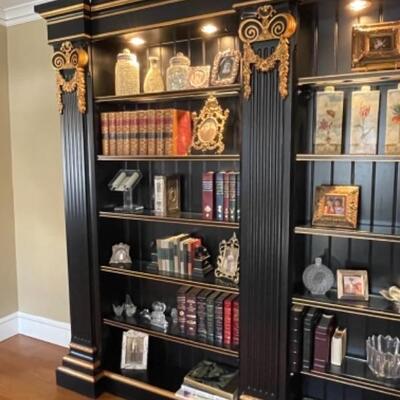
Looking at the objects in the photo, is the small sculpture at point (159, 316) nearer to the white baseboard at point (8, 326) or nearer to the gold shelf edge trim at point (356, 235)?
the gold shelf edge trim at point (356, 235)

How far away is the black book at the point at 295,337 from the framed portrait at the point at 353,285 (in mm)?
213

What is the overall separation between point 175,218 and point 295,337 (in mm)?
869

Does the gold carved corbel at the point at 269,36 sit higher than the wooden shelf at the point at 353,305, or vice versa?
the gold carved corbel at the point at 269,36

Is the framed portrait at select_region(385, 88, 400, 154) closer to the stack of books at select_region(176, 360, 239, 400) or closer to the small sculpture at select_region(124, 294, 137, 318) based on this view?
the stack of books at select_region(176, 360, 239, 400)

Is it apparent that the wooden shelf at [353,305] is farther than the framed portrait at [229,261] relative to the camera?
No

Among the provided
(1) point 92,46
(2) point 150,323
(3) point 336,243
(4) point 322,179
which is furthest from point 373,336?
(1) point 92,46

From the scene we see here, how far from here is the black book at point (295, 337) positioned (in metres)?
2.01

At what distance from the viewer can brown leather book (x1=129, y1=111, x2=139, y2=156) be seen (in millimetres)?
2406

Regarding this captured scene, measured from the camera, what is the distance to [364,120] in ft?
6.17

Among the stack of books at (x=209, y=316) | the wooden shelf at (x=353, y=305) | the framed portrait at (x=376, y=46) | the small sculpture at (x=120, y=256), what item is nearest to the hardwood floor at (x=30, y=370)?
the stack of books at (x=209, y=316)

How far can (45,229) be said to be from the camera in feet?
10.6

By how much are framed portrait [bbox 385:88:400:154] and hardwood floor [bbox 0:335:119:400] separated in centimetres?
214

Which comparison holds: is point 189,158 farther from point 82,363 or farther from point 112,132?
point 82,363

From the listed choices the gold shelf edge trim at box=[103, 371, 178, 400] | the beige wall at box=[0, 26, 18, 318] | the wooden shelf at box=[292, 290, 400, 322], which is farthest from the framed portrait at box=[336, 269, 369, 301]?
the beige wall at box=[0, 26, 18, 318]
